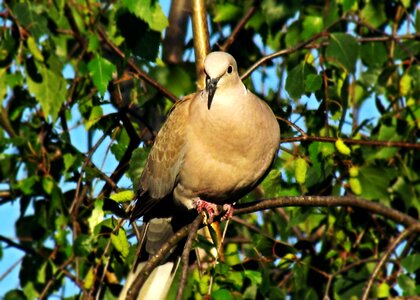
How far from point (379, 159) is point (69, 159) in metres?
1.49

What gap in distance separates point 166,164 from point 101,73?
1.56 ft

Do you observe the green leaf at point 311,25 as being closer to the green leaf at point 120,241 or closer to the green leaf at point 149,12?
the green leaf at point 149,12

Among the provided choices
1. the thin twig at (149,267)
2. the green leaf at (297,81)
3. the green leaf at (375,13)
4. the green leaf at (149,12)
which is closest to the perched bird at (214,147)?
the green leaf at (297,81)

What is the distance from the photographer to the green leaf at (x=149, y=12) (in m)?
4.00

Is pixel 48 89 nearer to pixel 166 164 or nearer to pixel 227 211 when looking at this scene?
pixel 166 164

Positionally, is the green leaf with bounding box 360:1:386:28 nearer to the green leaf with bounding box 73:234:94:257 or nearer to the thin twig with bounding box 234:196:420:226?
the green leaf with bounding box 73:234:94:257

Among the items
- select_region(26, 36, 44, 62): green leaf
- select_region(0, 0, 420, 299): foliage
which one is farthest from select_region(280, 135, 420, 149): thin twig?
select_region(26, 36, 44, 62): green leaf

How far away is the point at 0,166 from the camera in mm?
4766

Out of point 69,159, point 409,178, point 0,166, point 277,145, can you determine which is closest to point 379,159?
point 409,178

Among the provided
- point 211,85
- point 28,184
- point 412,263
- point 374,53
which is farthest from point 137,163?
point 374,53

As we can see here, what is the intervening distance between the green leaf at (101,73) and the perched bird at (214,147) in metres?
0.31

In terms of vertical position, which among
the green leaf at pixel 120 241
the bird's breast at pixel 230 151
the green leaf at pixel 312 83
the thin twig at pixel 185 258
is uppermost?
the green leaf at pixel 312 83

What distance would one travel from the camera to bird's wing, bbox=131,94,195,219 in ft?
13.1

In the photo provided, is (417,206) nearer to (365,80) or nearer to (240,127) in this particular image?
(365,80)
